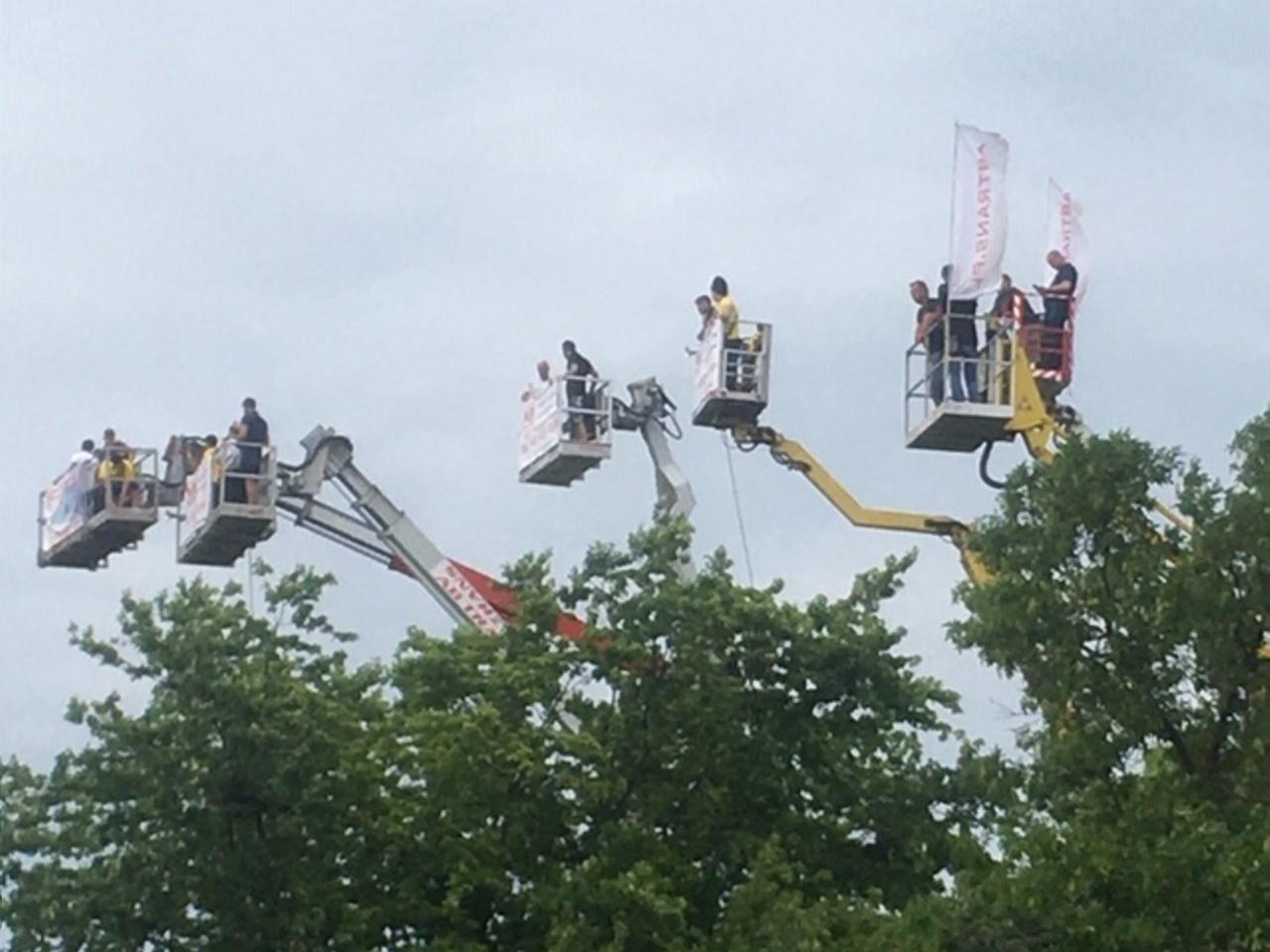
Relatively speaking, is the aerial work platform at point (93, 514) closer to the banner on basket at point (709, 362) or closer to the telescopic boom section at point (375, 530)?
the telescopic boom section at point (375, 530)

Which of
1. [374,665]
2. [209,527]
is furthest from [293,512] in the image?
[374,665]

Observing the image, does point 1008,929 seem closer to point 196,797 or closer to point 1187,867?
point 1187,867

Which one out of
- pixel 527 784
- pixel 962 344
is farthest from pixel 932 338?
pixel 527 784

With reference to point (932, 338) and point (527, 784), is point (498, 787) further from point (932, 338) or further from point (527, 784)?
point (932, 338)

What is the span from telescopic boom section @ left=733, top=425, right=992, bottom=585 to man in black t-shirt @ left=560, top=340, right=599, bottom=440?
2.13 metres

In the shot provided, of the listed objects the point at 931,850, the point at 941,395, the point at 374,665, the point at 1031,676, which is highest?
the point at 941,395

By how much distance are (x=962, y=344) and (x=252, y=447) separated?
10233 mm

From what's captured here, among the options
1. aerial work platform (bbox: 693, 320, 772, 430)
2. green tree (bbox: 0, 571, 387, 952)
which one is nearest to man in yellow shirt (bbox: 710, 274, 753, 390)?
aerial work platform (bbox: 693, 320, 772, 430)

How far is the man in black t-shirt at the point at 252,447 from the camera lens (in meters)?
51.2

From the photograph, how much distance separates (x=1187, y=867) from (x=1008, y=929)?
1.82 meters

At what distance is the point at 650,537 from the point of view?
151ft

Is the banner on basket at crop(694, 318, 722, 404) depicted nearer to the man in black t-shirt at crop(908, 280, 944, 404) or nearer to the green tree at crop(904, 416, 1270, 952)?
the man in black t-shirt at crop(908, 280, 944, 404)

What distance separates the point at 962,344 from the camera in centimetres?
4797

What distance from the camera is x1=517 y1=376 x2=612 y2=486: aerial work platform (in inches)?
1967
